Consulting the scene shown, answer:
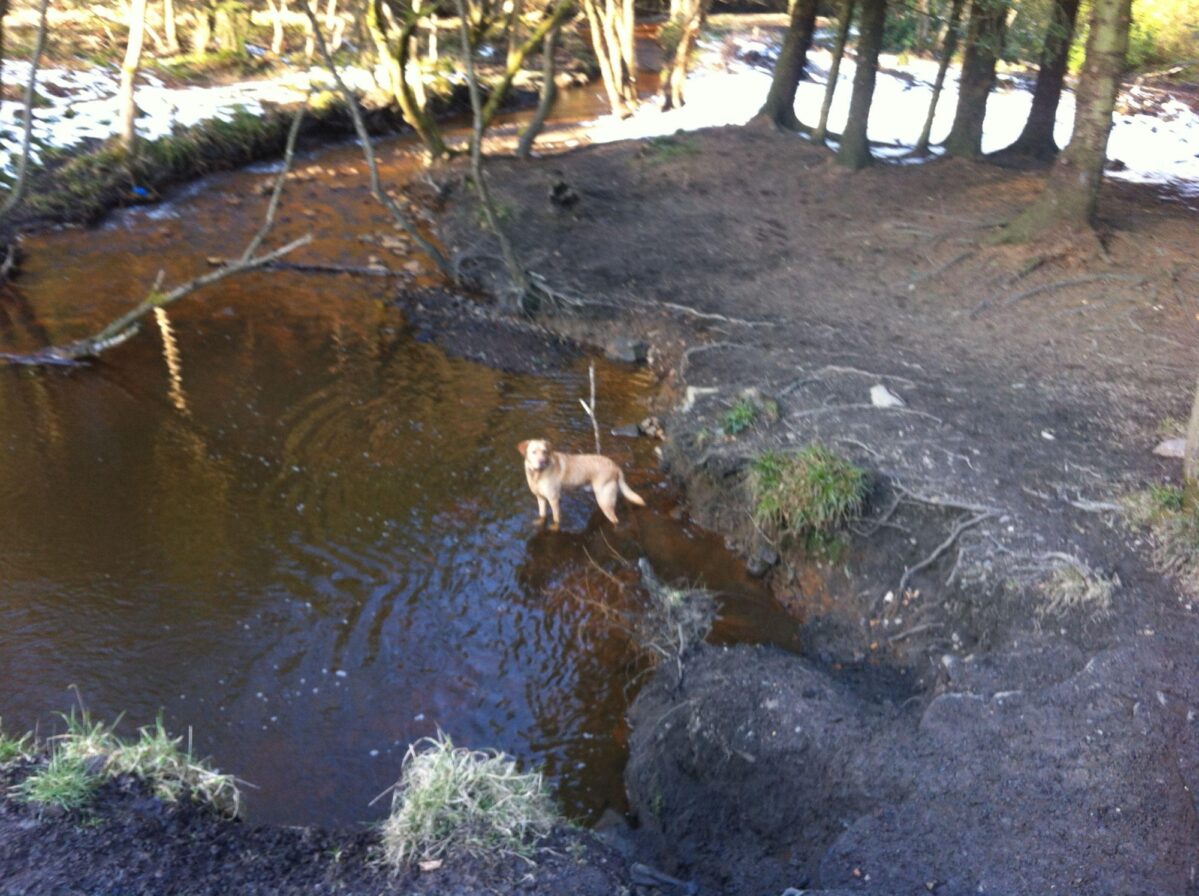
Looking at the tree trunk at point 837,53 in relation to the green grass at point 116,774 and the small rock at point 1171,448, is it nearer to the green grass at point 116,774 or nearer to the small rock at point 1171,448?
the small rock at point 1171,448

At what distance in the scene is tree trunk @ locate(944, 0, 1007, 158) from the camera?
17141 mm

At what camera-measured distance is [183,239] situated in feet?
52.1

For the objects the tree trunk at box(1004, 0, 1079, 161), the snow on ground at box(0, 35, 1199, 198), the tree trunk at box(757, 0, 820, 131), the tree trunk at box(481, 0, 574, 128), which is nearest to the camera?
the tree trunk at box(481, 0, 574, 128)

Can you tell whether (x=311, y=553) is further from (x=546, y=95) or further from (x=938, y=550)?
(x=546, y=95)

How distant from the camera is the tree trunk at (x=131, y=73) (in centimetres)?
1639

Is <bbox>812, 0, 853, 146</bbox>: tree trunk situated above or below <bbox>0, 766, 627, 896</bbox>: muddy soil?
above

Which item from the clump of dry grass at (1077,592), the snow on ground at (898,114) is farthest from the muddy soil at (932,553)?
the snow on ground at (898,114)

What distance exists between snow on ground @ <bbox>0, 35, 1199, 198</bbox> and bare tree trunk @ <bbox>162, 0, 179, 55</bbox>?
116 inches

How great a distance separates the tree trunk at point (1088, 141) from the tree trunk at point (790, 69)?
25.9 ft

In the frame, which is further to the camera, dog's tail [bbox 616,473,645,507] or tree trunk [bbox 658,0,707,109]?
tree trunk [bbox 658,0,707,109]

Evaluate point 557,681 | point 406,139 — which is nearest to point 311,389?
point 557,681

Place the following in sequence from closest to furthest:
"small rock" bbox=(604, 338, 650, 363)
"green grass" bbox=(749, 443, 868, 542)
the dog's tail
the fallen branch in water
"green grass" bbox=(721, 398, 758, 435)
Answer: "green grass" bbox=(749, 443, 868, 542), the dog's tail, "green grass" bbox=(721, 398, 758, 435), the fallen branch in water, "small rock" bbox=(604, 338, 650, 363)

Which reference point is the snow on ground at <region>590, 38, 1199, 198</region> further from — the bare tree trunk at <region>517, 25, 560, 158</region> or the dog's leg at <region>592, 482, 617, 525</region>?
the dog's leg at <region>592, 482, 617, 525</region>

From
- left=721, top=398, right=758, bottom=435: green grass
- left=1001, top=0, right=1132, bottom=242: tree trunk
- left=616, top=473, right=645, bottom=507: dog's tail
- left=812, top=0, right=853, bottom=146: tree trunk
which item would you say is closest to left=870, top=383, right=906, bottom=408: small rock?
left=721, top=398, right=758, bottom=435: green grass
